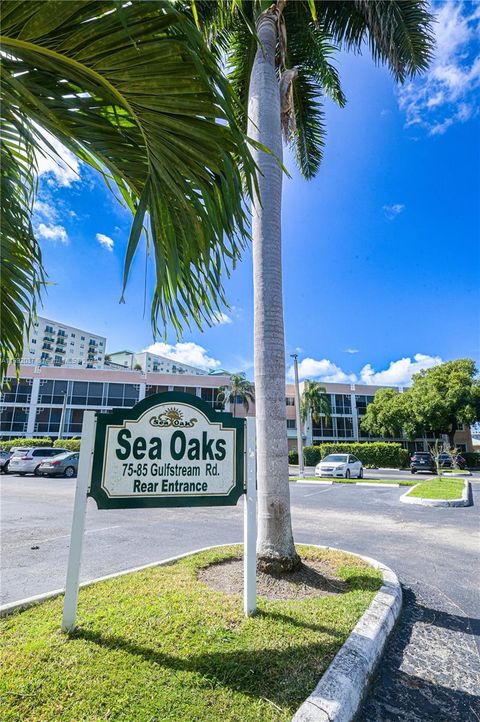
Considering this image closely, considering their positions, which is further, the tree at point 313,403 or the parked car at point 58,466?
the tree at point 313,403

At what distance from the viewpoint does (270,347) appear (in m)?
4.88

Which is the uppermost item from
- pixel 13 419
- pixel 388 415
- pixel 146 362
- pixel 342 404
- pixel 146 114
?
pixel 146 362

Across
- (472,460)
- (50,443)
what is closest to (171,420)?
(50,443)

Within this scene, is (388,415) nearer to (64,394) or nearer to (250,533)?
(64,394)

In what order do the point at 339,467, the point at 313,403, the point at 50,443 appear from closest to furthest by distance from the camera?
the point at 339,467 < the point at 50,443 < the point at 313,403

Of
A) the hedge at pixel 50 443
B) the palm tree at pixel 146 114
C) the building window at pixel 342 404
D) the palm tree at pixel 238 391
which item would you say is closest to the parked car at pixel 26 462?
the hedge at pixel 50 443

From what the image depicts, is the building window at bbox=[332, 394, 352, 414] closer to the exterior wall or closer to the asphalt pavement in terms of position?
the exterior wall

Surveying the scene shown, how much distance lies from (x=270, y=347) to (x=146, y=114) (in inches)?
124

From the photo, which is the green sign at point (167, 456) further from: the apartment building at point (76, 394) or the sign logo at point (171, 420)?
the apartment building at point (76, 394)

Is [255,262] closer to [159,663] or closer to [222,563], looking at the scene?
[222,563]

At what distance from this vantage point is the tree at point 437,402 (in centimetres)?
3519

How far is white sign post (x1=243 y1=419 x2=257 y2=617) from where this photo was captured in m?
3.49

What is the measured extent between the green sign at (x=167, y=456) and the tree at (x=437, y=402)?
37.1m

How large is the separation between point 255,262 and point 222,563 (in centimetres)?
404
